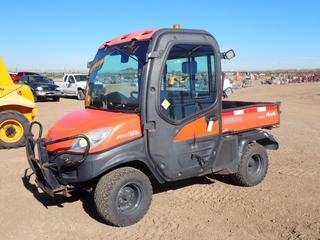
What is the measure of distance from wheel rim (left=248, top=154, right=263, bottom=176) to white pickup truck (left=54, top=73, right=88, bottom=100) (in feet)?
66.1

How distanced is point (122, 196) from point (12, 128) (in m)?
5.76

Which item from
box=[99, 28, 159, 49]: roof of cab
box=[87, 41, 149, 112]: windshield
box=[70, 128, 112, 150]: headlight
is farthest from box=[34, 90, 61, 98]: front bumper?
box=[70, 128, 112, 150]: headlight

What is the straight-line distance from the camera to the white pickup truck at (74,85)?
2555 cm

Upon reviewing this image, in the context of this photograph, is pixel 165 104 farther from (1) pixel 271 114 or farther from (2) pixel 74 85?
(2) pixel 74 85

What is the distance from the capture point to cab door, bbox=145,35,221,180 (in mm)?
4625

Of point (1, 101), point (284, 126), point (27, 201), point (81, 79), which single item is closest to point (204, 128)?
point (27, 201)

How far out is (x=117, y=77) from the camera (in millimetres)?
5027

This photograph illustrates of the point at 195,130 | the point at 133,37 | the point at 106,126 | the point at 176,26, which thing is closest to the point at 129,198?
the point at 106,126

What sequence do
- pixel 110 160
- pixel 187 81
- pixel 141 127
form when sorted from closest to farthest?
pixel 110 160
pixel 141 127
pixel 187 81

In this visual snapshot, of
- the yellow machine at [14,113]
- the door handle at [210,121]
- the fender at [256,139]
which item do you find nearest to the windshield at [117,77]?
the door handle at [210,121]

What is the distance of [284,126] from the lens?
12086 millimetres

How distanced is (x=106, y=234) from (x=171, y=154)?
3.97ft

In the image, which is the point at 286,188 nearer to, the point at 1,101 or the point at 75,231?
the point at 75,231

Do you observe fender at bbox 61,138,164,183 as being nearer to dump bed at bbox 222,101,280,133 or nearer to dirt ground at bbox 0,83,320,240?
dirt ground at bbox 0,83,320,240
